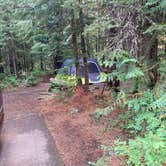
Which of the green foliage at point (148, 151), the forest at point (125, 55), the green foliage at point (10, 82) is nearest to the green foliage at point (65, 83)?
the forest at point (125, 55)

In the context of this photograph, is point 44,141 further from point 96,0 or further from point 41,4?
point 41,4

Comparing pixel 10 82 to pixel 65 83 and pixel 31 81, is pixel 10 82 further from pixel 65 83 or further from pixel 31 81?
pixel 65 83

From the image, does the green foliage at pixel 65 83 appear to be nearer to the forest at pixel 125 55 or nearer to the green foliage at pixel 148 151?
the forest at pixel 125 55

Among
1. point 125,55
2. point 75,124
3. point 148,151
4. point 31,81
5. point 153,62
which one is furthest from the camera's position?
point 31,81

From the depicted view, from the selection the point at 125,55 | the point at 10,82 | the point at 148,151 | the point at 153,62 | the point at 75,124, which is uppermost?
the point at 125,55

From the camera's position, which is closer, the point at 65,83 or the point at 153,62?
the point at 153,62

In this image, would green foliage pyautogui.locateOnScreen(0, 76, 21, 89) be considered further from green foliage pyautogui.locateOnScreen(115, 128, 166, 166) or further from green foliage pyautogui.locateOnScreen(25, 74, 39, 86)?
green foliage pyautogui.locateOnScreen(115, 128, 166, 166)

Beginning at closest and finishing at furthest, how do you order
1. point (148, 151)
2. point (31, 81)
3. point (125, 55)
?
1. point (148, 151)
2. point (125, 55)
3. point (31, 81)

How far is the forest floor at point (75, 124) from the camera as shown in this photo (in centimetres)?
425

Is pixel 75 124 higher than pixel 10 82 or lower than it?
higher

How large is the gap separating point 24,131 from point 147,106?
2.89m

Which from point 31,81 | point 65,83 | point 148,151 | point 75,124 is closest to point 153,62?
point 75,124

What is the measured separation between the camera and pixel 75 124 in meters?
5.75

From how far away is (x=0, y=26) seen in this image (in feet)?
39.7
